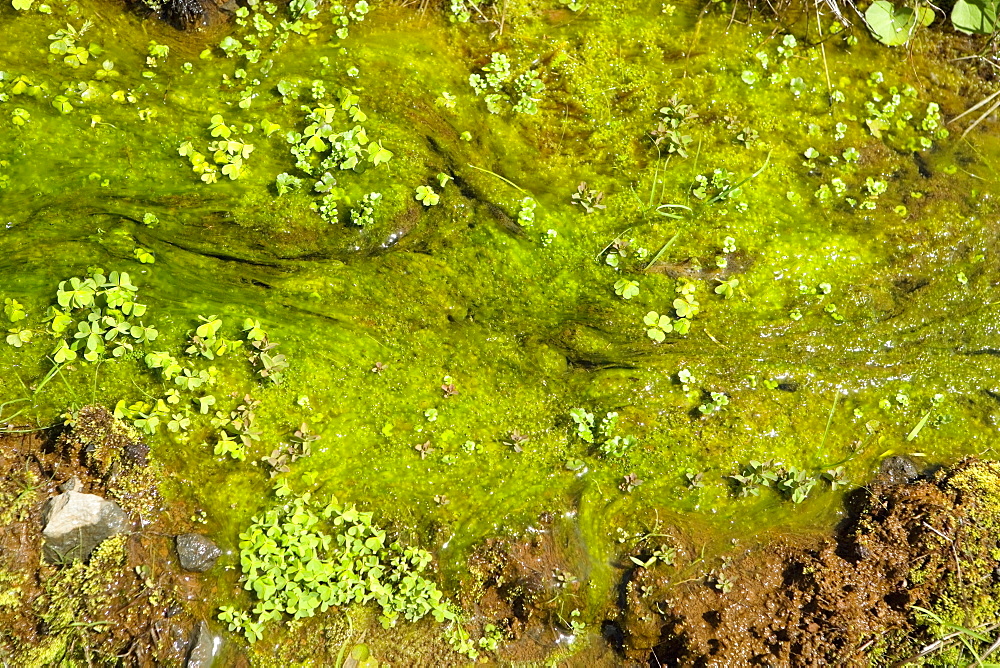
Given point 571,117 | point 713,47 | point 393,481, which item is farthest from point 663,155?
point 393,481

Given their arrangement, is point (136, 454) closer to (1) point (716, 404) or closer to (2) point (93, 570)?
(2) point (93, 570)

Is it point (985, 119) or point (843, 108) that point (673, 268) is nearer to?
point (843, 108)

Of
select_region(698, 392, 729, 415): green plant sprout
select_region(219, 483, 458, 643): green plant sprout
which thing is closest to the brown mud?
select_region(219, 483, 458, 643): green plant sprout

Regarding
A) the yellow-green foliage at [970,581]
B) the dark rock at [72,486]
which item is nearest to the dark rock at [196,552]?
the dark rock at [72,486]

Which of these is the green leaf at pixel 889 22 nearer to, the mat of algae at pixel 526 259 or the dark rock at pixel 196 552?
the mat of algae at pixel 526 259

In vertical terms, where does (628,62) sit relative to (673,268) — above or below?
above

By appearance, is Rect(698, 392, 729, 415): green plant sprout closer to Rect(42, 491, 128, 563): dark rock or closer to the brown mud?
the brown mud

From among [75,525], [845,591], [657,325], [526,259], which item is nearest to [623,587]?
[845,591]
